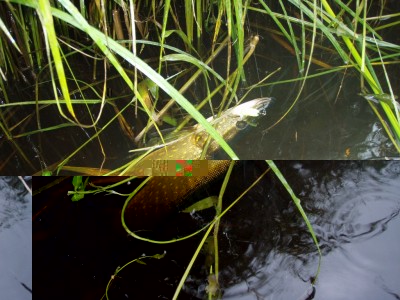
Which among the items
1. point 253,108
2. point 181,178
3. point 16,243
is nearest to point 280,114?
point 253,108

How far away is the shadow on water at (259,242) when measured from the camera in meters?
0.67

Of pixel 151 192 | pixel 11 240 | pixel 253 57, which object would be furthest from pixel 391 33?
pixel 11 240

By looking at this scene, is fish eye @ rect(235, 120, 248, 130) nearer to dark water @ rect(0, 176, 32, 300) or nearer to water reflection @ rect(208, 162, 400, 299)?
water reflection @ rect(208, 162, 400, 299)

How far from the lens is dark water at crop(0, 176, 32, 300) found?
726 millimetres

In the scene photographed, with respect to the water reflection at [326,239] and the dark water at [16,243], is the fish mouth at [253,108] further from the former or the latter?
the dark water at [16,243]

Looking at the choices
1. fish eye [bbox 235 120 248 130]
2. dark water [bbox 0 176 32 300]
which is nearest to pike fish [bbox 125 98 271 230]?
fish eye [bbox 235 120 248 130]

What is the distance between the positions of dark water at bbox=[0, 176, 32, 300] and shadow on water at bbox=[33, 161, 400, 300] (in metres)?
0.02

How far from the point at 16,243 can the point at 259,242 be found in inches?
15.4

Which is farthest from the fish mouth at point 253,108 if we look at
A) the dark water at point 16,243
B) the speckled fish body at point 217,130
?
the dark water at point 16,243

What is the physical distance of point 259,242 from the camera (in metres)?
0.69

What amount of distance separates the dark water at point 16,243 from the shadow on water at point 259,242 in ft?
0.06

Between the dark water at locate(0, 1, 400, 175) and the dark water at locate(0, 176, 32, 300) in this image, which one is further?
the dark water at locate(0, 176, 32, 300)

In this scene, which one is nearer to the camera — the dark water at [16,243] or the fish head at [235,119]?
the fish head at [235,119]

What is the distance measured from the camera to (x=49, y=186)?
704 millimetres
